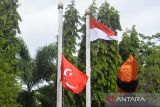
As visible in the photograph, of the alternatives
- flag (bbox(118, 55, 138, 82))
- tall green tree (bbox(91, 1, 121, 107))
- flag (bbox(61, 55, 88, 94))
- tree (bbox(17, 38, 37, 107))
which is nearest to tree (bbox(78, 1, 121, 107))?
tall green tree (bbox(91, 1, 121, 107))

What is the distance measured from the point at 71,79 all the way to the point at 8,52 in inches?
451

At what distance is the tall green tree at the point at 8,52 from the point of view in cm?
1947

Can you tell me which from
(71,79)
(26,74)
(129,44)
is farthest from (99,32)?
(129,44)

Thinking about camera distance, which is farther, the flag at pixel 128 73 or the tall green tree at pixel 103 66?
the tall green tree at pixel 103 66

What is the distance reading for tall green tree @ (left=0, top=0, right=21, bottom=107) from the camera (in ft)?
63.9

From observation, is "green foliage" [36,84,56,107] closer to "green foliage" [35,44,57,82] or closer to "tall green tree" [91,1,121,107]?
"green foliage" [35,44,57,82]

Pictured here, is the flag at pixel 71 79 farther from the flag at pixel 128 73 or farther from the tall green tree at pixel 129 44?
the tall green tree at pixel 129 44

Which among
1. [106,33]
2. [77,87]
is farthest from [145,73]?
[77,87]

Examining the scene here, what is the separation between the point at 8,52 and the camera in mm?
23609

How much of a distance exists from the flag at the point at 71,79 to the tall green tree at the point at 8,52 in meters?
6.89

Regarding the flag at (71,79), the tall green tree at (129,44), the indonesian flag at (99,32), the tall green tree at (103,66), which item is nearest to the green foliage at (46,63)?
the tall green tree at (103,66)

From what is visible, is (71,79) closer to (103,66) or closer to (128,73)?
(128,73)

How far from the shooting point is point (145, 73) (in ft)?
90.7

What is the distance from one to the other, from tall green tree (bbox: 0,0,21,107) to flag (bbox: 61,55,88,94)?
271 inches
